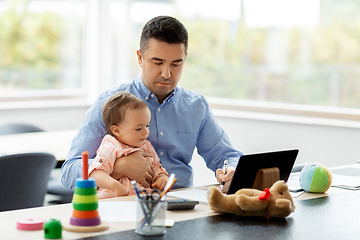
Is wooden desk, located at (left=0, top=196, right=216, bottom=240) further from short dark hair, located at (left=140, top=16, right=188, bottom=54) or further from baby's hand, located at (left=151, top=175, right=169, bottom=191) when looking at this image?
short dark hair, located at (left=140, top=16, right=188, bottom=54)

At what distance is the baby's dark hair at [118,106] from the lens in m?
1.83

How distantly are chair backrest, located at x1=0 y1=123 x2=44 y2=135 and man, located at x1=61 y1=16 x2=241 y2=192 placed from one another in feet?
5.98

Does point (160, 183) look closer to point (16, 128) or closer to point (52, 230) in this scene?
point (52, 230)

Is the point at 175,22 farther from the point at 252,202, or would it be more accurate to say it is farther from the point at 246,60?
the point at 246,60

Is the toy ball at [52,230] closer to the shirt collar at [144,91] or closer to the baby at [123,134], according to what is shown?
the baby at [123,134]

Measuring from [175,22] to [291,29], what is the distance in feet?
7.84

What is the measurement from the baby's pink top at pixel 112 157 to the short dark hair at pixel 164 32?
438 millimetres

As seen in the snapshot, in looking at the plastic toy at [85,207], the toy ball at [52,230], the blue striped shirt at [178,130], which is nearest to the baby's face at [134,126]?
the blue striped shirt at [178,130]

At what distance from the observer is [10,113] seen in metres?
4.75

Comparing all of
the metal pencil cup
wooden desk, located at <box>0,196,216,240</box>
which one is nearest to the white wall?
wooden desk, located at <box>0,196,216,240</box>

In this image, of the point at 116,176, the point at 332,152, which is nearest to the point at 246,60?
the point at 332,152

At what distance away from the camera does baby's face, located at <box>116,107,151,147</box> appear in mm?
1821

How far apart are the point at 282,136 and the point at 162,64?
2.19 meters

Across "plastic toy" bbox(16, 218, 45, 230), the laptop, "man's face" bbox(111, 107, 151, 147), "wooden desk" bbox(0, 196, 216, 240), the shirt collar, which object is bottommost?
"wooden desk" bbox(0, 196, 216, 240)
